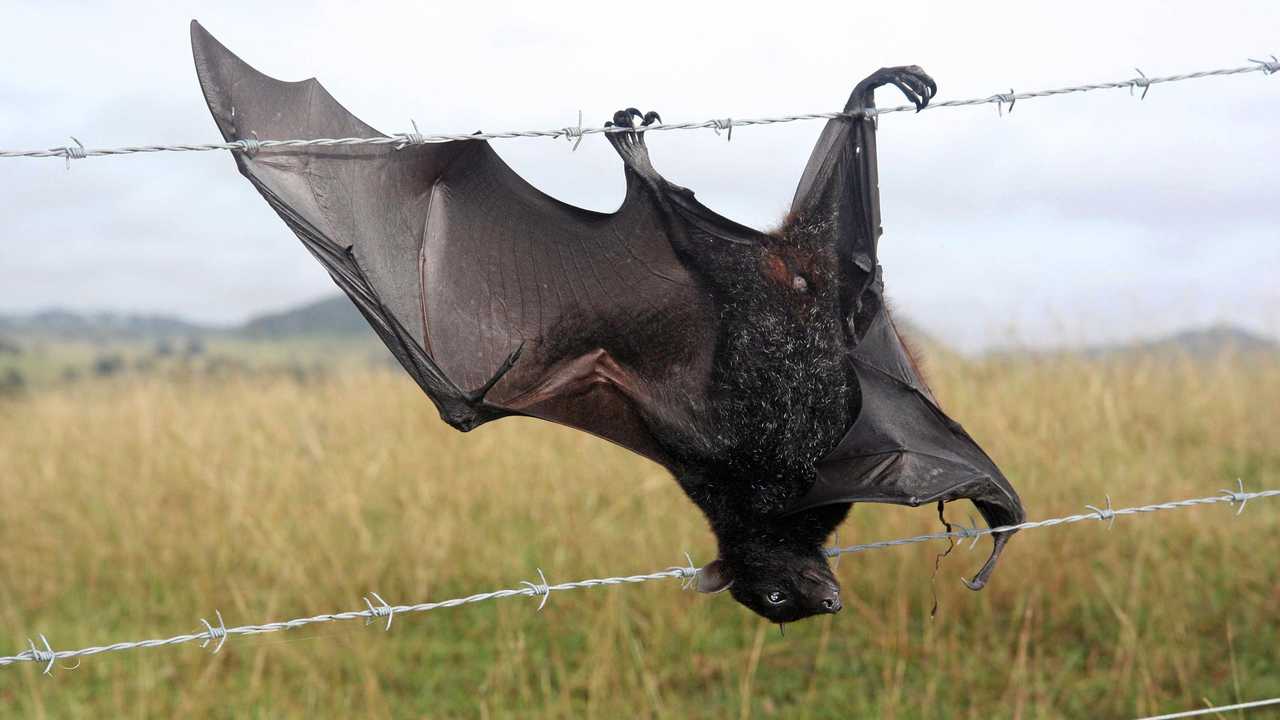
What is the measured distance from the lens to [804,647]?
460 centimetres

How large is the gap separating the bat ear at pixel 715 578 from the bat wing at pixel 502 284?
0.30 metres

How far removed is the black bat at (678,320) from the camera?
229cm

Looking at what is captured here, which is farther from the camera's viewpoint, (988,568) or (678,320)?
(678,320)

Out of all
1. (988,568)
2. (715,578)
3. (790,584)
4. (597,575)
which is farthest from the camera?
(597,575)

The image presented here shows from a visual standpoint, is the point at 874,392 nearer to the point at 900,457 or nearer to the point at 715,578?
the point at 900,457

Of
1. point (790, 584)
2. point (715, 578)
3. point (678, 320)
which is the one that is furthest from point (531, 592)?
point (678, 320)

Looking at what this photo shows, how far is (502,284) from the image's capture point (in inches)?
103

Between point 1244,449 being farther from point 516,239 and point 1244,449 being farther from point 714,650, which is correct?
point 516,239

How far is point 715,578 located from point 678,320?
0.66 meters

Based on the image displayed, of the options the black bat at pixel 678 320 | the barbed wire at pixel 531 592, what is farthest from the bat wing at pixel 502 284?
the barbed wire at pixel 531 592

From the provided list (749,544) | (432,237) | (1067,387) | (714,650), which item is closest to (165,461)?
(714,650)

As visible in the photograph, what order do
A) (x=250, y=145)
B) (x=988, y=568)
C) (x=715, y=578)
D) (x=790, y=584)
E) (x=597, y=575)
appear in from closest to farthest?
(x=250, y=145) → (x=988, y=568) → (x=790, y=584) → (x=715, y=578) → (x=597, y=575)

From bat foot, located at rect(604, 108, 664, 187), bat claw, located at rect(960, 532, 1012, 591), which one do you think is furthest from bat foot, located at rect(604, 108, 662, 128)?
bat claw, located at rect(960, 532, 1012, 591)

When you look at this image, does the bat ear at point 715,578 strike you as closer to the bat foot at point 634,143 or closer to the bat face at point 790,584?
the bat face at point 790,584
